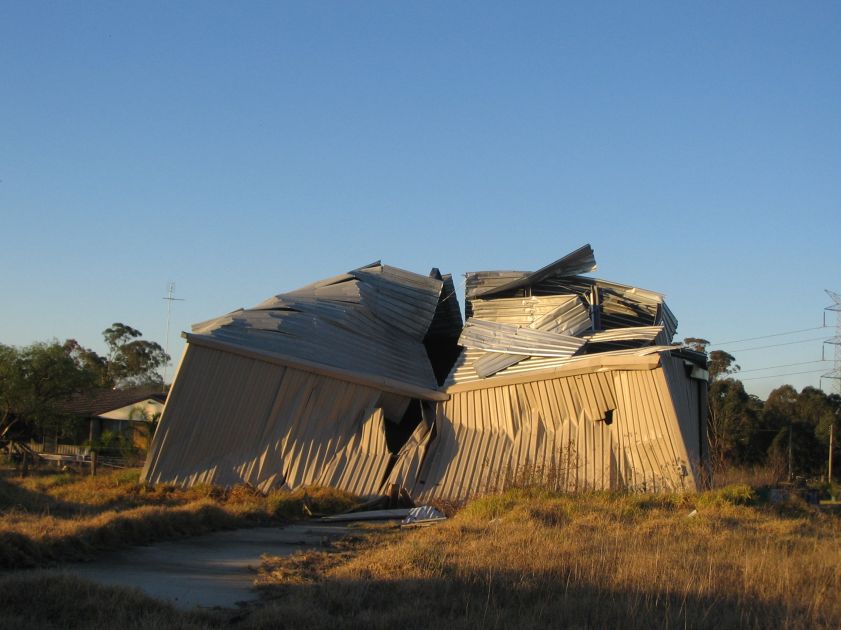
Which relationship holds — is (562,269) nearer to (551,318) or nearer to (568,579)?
(551,318)

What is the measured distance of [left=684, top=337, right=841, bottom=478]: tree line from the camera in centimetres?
4222

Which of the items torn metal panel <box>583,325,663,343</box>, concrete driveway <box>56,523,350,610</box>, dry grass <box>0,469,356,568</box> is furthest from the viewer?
torn metal panel <box>583,325,663,343</box>

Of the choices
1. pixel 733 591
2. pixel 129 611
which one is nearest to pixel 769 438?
pixel 733 591

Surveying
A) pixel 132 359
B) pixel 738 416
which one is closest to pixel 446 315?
pixel 738 416

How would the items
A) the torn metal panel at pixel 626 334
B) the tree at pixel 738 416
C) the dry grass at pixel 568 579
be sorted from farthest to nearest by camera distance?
1. the tree at pixel 738 416
2. the torn metal panel at pixel 626 334
3. the dry grass at pixel 568 579

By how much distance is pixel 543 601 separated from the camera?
7.43 meters

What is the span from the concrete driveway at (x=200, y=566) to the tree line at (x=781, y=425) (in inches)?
1191

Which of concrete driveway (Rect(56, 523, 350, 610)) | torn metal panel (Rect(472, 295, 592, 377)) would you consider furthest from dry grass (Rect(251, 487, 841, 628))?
torn metal panel (Rect(472, 295, 592, 377))

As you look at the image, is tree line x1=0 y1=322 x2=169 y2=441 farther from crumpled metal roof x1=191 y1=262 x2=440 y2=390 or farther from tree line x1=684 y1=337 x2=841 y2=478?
tree line x1=684 y1=337 x2=841 y2=478

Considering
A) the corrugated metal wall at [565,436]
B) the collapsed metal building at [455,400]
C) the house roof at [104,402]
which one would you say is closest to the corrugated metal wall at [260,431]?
the collapsed metal building at [455,400]

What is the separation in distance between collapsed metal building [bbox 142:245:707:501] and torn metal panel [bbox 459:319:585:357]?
0.11 ft

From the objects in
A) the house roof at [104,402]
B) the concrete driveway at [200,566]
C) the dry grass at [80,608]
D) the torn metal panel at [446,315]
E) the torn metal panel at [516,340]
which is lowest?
the concrete driveway at [200,566]

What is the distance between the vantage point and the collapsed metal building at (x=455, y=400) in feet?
59.9

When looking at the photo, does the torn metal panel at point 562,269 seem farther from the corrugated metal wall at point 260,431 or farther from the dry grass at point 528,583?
the dry grass at point 528,583
